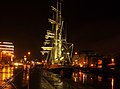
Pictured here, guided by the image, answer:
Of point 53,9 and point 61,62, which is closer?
point 61,62

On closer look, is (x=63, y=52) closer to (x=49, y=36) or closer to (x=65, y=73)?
(x=49, y=36)

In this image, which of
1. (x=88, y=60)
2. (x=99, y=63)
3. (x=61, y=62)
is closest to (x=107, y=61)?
(x=99, y=63)

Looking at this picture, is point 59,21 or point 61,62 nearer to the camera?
point 61,62

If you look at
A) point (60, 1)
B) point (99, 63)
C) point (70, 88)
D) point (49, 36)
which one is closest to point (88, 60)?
point (99, 63)

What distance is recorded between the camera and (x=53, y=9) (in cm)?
10425

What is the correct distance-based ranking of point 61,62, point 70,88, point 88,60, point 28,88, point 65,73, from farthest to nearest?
point 88,60, point 61,62, point 65,73, point 70,88, point 28,88

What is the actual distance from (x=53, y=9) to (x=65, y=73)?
147ft

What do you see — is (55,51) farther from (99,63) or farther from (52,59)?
(99,63)

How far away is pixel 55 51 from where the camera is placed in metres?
93.2

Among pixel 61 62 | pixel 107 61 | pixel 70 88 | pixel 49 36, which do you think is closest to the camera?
pixel 70 88

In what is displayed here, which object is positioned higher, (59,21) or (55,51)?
(59,21)

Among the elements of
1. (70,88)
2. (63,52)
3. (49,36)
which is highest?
(49,36)

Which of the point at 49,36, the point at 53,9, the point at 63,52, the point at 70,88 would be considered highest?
the point at 53,9

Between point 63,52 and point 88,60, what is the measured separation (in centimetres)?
9329
